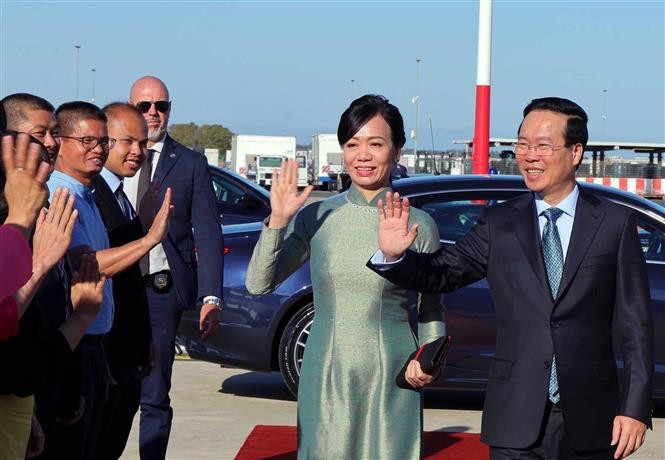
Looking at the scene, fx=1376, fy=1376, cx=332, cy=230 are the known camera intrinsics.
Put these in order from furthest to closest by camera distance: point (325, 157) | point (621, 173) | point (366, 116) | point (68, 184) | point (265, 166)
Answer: point (325, 157), point (265, 166), point (621, 173), point (68, 184), point (366, 116)

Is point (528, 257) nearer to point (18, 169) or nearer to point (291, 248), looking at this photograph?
point (291, 248)

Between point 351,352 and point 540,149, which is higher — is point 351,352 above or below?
below

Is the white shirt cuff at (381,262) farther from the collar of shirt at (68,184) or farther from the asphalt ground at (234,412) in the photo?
the asphalt ground at (234,412)

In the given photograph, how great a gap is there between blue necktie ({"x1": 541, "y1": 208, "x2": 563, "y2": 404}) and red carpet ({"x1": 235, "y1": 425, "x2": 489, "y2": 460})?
10.9 feet

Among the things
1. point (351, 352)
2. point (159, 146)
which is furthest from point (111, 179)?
point (351, 352)

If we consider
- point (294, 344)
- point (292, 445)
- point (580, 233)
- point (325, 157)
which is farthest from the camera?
point (325, 157)

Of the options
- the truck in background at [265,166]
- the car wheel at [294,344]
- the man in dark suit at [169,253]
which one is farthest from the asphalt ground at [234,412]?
the truck in background at [265,166]

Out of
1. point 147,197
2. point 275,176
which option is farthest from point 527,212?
point 147,197

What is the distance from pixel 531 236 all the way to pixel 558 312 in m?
0.29

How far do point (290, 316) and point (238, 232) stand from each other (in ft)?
2.52

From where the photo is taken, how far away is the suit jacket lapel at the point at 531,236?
462 centimetres

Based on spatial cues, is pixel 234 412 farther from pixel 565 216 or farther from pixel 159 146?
pixel 565 216

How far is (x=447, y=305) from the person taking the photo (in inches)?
352

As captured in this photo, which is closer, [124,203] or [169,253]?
[124,203]
